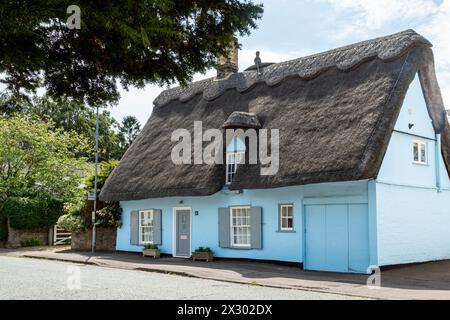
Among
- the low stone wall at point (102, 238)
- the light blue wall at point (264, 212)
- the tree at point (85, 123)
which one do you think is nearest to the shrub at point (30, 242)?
the low stone wall at point (102, 238)

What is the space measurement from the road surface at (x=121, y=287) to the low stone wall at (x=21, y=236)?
43.3 ft

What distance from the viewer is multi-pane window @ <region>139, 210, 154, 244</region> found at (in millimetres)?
23578

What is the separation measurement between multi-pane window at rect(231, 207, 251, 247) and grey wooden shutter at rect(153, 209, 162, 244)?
3.98 meters

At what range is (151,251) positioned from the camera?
2234 centimetres

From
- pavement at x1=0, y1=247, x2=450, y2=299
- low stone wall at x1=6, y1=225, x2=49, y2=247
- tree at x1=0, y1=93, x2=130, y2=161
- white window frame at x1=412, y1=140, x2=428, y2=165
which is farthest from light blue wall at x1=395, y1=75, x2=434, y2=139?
tree at x1=0, y1=93, x2=130, y2=161

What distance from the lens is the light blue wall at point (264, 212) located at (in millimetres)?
17219

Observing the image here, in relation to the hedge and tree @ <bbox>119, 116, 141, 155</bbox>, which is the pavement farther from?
tree @ <bbox>119, 116, 141, 155</bbox>

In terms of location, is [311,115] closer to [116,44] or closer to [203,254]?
[203,254]

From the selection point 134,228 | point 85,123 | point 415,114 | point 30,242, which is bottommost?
point 30,242

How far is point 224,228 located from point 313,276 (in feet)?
17.9

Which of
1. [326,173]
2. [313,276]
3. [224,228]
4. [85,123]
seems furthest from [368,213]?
[85,123]

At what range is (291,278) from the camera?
48.7 feet

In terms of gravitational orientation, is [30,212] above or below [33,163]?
below
